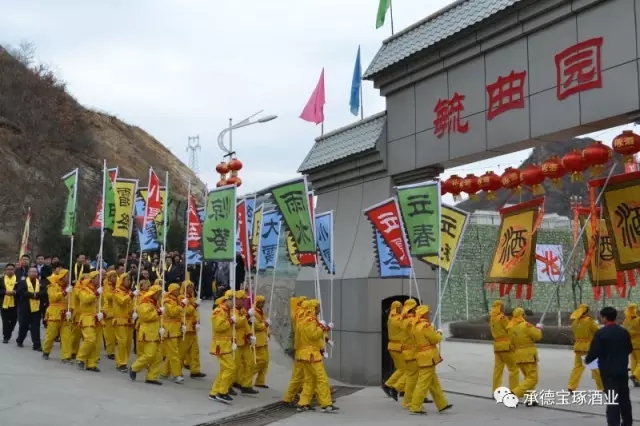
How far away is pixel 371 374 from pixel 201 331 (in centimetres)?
612

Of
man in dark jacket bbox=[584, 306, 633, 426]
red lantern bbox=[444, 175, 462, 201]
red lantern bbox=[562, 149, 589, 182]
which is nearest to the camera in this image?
man in dark jacket bbox=[584, 306, 633, 426]

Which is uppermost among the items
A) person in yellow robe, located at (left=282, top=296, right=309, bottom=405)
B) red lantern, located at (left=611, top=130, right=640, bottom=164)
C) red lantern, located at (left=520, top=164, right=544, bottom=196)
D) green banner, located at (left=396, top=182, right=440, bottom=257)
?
red lantern, located at (left=611, top=130, right=640, bottom=164)

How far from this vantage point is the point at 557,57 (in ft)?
33.8

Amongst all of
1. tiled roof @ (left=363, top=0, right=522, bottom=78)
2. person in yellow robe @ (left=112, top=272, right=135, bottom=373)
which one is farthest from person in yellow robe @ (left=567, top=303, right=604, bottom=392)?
person in yellow robe @ (left=112, top=272, right=135, bottom=373)

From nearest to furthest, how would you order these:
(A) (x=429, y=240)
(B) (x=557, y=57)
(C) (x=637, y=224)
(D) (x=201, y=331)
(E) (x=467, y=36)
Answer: (C) (x=637, y=224)
(B) (x=557, y=57)
(A) (x=429, y=240)
(E) (x=467, y=36)
(D) (x=201, y=331)

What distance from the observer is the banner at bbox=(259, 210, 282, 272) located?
15266mm

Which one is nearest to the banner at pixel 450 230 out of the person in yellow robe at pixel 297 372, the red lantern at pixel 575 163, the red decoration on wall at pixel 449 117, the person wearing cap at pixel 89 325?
the red decoration on wall at pixel 449 117

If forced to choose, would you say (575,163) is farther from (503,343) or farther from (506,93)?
(503,343)

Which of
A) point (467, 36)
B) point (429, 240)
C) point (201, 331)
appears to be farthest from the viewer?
point (201, 331)

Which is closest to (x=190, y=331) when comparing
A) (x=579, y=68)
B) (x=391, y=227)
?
(x=391, y=227)

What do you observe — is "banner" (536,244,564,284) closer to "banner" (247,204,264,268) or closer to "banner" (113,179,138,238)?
"banner" (247,204,264,268)

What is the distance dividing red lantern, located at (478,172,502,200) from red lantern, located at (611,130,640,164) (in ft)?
7.85

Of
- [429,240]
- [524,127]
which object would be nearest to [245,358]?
[429,240]

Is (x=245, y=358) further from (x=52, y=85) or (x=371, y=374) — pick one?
(x=52, y=85)
